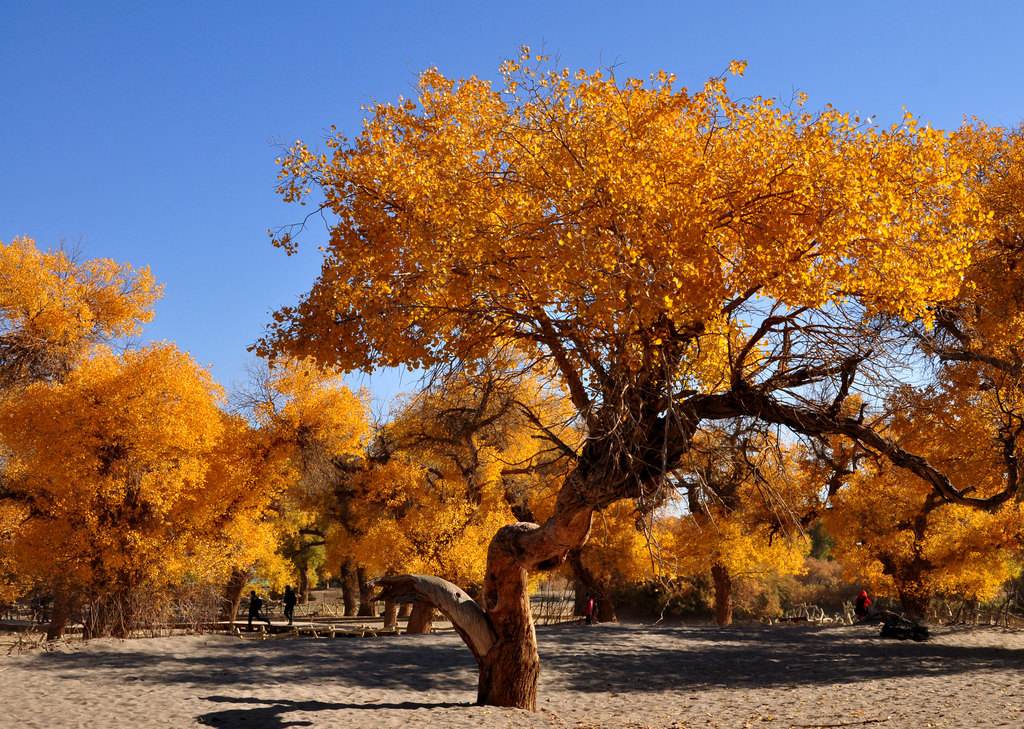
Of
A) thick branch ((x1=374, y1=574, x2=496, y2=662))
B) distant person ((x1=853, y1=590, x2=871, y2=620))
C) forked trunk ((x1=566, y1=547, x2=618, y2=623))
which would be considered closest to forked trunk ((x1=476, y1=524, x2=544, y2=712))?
thick branch ((x1=374, y1=574, x2=496, y2=662))

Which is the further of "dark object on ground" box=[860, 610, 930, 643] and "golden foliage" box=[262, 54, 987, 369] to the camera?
"dark object on ground" box=[860, 610, 930, 643]

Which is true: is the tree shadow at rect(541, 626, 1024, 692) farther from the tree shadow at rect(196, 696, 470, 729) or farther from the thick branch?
the thick branch

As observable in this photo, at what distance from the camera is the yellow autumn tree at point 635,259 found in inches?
348

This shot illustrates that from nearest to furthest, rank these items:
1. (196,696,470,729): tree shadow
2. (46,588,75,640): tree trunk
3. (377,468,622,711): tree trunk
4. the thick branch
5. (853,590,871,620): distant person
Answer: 1. (196,696,470,729): tree shadow
2. (377,468,622,711): tree trunk
3. the thick branch
4. (46,588,75,640): tree trunk
5. (853,590,871,620): distant person

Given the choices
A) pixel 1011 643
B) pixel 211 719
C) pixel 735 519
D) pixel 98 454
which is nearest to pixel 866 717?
pixel 211 719

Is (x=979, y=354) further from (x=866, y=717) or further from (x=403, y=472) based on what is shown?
(x=403, y=472)

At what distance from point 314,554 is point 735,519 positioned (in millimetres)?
27812

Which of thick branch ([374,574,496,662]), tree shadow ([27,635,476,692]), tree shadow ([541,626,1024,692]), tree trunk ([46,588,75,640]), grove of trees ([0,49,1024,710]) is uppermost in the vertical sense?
grove of trees ([0,49,1024,710])

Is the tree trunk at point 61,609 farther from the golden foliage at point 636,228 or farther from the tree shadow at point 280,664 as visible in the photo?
the golden foliage at point 636,228

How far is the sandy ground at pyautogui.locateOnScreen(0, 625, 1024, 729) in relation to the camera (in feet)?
36.6

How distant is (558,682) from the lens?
15688 mm

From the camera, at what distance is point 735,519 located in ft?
89.9

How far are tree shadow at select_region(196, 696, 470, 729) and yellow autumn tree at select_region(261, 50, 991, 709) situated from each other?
2204 millimetres

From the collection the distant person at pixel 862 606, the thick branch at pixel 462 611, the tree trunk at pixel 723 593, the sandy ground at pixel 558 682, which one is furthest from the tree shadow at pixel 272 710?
the tree trunk at pixel 723 593
